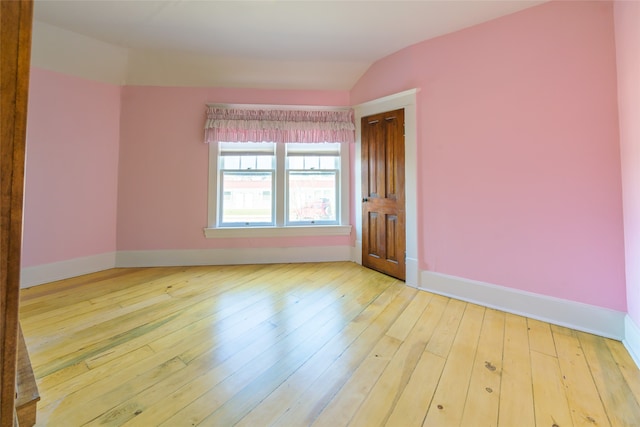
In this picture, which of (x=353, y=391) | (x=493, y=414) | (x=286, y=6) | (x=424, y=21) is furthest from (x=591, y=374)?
(x=286, y=6)

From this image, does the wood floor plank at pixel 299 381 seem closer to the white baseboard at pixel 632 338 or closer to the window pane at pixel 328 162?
the white baseboard at pixel 632 338

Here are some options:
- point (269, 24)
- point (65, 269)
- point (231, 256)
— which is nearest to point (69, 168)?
point (65, 269)

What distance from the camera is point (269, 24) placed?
2420 millimetres

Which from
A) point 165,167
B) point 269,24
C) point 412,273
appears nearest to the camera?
point 269,24

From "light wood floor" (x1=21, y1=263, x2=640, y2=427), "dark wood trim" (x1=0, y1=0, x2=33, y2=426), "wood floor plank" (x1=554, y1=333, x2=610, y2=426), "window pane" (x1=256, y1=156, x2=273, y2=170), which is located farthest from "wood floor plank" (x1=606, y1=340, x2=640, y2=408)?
"window pane" (x1=256, y1=156, x2=273, y2=170)

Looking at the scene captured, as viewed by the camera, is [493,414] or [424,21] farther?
[424,21]

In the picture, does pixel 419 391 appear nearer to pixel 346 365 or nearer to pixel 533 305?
pixel 346 365

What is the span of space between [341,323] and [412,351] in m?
0.53

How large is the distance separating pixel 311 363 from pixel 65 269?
10.0 ft

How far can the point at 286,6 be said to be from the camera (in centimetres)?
216

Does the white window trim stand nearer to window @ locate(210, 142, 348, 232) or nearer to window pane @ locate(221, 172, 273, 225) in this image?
window @ locate(210, 142, 348, 232)

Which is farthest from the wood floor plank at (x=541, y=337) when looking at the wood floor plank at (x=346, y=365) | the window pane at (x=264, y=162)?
the window pane at (x=264, y=162)

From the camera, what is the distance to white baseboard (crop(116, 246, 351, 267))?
10.7ft

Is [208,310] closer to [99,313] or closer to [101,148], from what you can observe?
[99,313]
